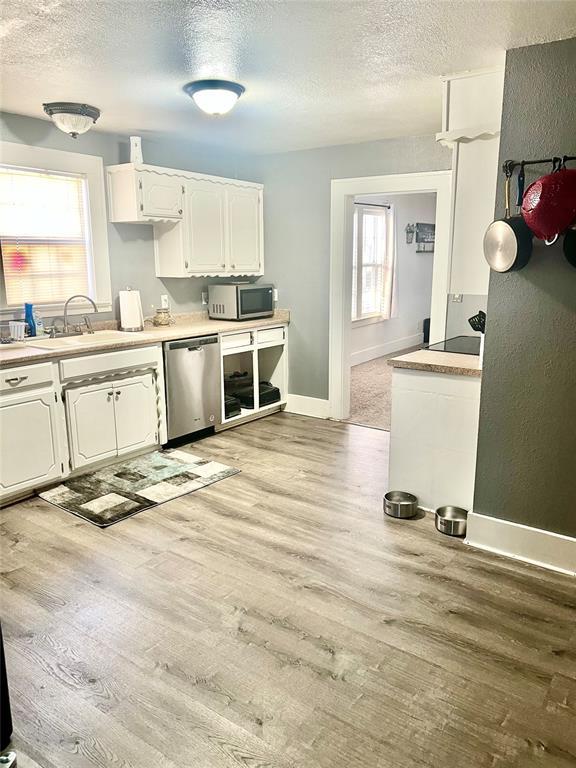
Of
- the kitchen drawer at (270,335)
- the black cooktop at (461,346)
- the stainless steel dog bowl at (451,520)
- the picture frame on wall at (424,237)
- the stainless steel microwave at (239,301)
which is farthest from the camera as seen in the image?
the picture frame on wall at (424,237)

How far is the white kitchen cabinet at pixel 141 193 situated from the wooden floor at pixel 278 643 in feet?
7.26

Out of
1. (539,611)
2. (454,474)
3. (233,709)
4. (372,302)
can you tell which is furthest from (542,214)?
(372,302)

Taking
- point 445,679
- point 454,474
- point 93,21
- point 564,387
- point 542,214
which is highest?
point 93,21

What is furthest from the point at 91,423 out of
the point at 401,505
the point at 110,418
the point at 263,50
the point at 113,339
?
the point at 263,50

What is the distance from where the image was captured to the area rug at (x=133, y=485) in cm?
337

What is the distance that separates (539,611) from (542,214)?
168 centimetres

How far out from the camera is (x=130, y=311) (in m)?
4.36

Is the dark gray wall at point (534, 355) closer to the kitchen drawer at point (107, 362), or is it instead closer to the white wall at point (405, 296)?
the kitchen drawer at point (107, 362)

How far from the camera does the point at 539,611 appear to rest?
94.3 inches

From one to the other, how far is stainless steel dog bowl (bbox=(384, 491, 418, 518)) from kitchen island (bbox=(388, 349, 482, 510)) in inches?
2.7

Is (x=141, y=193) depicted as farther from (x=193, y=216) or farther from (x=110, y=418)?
(x=110, y=418)

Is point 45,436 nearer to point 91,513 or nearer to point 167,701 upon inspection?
point 91,513

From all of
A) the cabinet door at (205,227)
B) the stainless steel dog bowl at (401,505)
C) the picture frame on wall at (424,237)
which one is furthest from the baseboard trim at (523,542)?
the picture frame on wall at (424,237)

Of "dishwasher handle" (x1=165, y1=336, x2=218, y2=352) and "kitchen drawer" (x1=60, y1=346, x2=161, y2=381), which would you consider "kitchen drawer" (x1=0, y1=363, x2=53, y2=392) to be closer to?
"kitchen drawer" (x1=60, y1=346, x2=161, y2=381)
